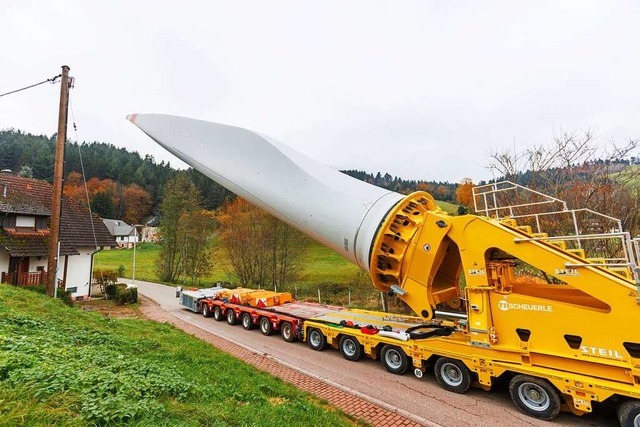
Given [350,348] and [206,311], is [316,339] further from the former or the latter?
[206,311]

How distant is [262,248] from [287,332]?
11373mm

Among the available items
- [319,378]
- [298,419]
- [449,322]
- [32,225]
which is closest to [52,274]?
[32,225]

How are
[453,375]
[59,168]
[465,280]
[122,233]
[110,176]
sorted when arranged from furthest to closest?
[110,176] → [122,233] → [59,168] → [453,375] → [465,280]

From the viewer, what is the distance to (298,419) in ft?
15.6

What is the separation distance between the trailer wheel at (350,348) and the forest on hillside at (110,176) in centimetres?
5276

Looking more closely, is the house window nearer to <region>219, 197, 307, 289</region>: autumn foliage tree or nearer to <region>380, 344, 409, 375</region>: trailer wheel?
<region>219, 197, 307, 289</region>: autumn foliage tree

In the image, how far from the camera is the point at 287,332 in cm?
1033

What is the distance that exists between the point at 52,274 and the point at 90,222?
9.42 metres

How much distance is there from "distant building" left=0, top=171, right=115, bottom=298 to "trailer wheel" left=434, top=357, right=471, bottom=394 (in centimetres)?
1743

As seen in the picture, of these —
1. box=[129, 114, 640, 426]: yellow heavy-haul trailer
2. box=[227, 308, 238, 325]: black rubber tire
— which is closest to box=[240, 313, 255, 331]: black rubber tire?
box=[227, 308, 238, 325]: black rubber tire

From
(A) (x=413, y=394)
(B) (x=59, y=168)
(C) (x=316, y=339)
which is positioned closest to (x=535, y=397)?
(A) (x=413, y=394)

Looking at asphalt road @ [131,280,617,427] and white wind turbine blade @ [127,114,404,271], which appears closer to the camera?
asphalt road @ [131,280,617,427]

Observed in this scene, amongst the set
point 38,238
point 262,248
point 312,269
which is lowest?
point 312,269

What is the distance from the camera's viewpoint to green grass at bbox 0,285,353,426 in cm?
334
